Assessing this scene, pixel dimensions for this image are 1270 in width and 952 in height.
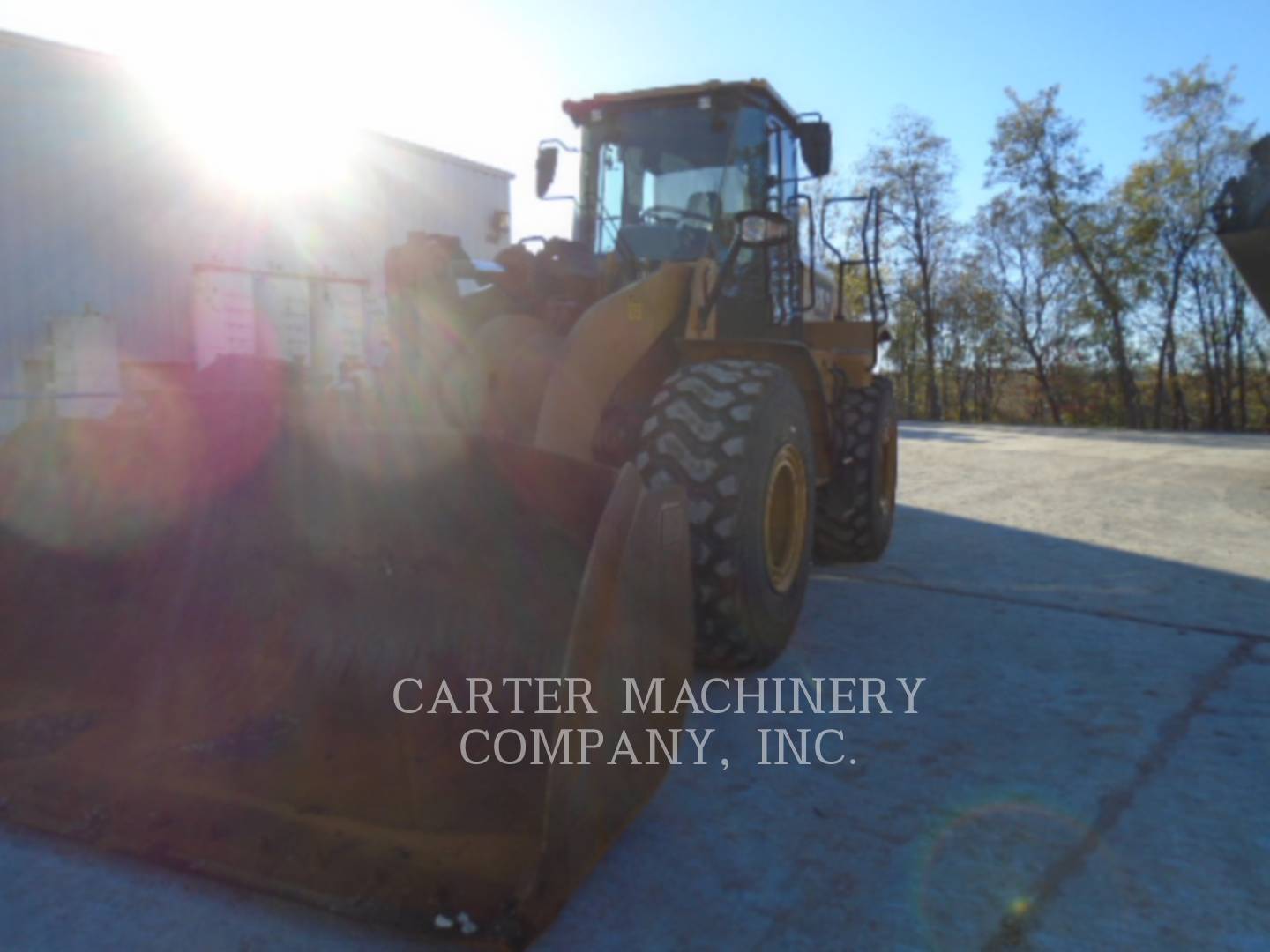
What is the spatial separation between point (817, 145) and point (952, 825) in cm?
363

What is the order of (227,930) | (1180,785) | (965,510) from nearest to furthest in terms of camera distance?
(227,930) < (1180,785) < (965,510)

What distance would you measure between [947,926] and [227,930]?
4.90 feet

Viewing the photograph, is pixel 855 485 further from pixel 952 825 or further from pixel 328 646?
pixel 328 646

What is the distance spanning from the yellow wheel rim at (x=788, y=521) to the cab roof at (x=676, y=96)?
2.02 m

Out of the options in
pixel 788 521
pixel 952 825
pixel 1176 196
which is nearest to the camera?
pixel 952 825

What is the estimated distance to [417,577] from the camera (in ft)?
8.86

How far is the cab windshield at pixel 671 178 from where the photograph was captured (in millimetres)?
4480

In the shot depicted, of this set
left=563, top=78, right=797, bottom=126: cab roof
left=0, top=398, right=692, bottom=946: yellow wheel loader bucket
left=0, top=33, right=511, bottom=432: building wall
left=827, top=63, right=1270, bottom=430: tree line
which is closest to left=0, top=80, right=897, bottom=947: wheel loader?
left=0, top=398, right=692, bottom=946: yellow wheel loader bucket

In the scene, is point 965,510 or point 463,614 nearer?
point 463,614

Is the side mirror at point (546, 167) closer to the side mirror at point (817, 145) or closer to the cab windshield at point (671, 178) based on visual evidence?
the cab windshield at point (671, 178)

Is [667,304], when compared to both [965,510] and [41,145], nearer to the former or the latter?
[965,510]

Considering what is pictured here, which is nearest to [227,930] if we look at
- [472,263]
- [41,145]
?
[472,263]

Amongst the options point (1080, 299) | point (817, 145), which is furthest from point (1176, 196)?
point (817, 145)

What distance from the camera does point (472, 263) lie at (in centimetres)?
416
